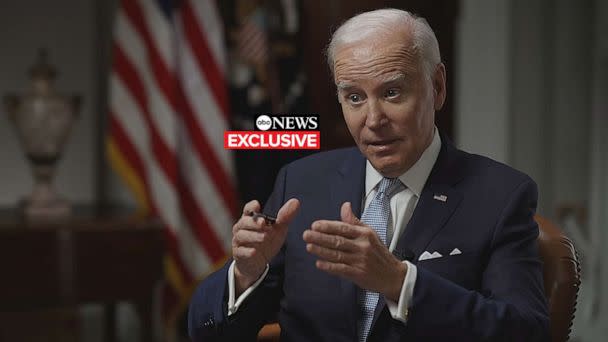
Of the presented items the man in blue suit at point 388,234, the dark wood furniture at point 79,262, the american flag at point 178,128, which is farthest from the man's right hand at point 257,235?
the dark wood furniture at point 79,262

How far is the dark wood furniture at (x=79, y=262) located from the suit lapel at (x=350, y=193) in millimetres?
1625

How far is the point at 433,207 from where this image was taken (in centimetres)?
80

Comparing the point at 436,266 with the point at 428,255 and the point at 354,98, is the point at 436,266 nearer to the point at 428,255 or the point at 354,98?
the point at 428,255

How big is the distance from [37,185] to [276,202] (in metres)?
1.85

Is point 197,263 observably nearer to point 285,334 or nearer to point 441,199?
point 285,334

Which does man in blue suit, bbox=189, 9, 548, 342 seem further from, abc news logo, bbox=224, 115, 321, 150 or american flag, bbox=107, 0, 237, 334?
american flag, bbox=107, 0, 237, 334

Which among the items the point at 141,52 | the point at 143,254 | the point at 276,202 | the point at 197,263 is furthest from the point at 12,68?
the point at 276,202

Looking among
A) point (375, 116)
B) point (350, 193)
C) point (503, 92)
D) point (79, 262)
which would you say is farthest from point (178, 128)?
point (375, 116)

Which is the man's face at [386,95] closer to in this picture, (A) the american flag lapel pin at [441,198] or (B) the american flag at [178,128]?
(A) the american flag lapel pin at [441,198]

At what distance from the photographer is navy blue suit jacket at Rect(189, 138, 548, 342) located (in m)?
0.76

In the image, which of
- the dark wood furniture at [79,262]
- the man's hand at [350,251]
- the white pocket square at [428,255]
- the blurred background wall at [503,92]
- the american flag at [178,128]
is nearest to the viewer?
the man's hand at [350,251]

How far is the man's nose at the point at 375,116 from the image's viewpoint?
0.71 metres

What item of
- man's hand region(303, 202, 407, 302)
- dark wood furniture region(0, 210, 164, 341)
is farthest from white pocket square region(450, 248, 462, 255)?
dark wood furniture region(0, 210, 164, 341)

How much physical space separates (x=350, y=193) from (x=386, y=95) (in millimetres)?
140
